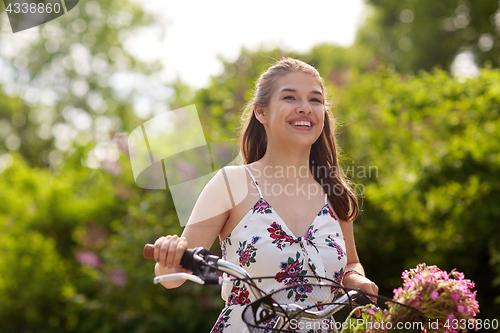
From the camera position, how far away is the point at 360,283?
6.37 ft

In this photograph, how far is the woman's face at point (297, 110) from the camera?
6.90ft

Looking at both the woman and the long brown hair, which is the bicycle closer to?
the woman

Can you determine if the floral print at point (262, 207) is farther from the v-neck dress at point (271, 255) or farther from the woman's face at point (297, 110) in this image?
the woman's face at point (297, 110)

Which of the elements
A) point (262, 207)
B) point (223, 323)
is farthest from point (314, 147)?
point (223, 323)

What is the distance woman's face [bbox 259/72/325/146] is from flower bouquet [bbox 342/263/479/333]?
35.3 inches

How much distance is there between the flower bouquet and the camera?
1.41 metres

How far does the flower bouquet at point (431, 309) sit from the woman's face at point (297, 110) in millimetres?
898

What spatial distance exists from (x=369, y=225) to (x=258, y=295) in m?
5.07

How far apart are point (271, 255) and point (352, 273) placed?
1.50 ft

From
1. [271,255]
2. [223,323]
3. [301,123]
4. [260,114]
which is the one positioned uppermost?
[260,114]

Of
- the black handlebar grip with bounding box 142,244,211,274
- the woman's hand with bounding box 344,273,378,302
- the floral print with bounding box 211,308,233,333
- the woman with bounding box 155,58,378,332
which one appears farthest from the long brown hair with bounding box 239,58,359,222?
the black handlebar grip with bounding box 142,244,211,274

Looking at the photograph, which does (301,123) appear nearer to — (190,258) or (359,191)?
(190,258)

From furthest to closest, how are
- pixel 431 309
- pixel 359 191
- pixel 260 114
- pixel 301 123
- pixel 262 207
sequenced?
pixel 359 191 → pixel 260 114 → pixel 301 123 → pixel 262 207 → pixel 431 309

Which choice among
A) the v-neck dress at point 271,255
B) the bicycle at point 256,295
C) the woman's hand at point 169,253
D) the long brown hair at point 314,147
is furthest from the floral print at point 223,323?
the long brown hair at point 314,147
